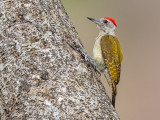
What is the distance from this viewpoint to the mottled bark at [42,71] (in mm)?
3625

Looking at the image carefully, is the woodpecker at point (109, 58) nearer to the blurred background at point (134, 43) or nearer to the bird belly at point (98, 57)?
the bird belly at point (98, 57)

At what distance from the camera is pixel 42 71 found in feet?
12.3

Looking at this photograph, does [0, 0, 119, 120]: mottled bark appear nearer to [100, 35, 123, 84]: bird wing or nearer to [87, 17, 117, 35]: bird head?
[100, 35, 123, 84]: bird wing

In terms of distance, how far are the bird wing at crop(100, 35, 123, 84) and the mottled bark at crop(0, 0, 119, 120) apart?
1.33m

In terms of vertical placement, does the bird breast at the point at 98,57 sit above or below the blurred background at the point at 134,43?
below

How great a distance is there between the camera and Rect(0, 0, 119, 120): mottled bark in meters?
3.62

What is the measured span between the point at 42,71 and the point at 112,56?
1.98 m

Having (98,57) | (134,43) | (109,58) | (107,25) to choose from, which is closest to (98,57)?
(98,57)

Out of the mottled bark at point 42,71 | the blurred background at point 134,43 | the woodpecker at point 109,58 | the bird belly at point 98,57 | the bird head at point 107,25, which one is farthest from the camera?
the blurred background at point 134,43

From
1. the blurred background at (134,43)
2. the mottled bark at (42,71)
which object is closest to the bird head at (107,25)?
the mottled bark at (42,71)

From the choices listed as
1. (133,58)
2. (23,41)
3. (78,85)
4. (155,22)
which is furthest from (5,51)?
(155,22)

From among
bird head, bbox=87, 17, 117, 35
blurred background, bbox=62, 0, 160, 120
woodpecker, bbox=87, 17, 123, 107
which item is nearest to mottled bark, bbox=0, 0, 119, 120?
woodpecker, bbox=87, 17, 123, 107

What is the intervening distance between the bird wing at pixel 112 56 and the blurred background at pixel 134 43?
4437 mm

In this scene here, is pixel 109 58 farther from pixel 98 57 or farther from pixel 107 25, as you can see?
pixel 107 25
